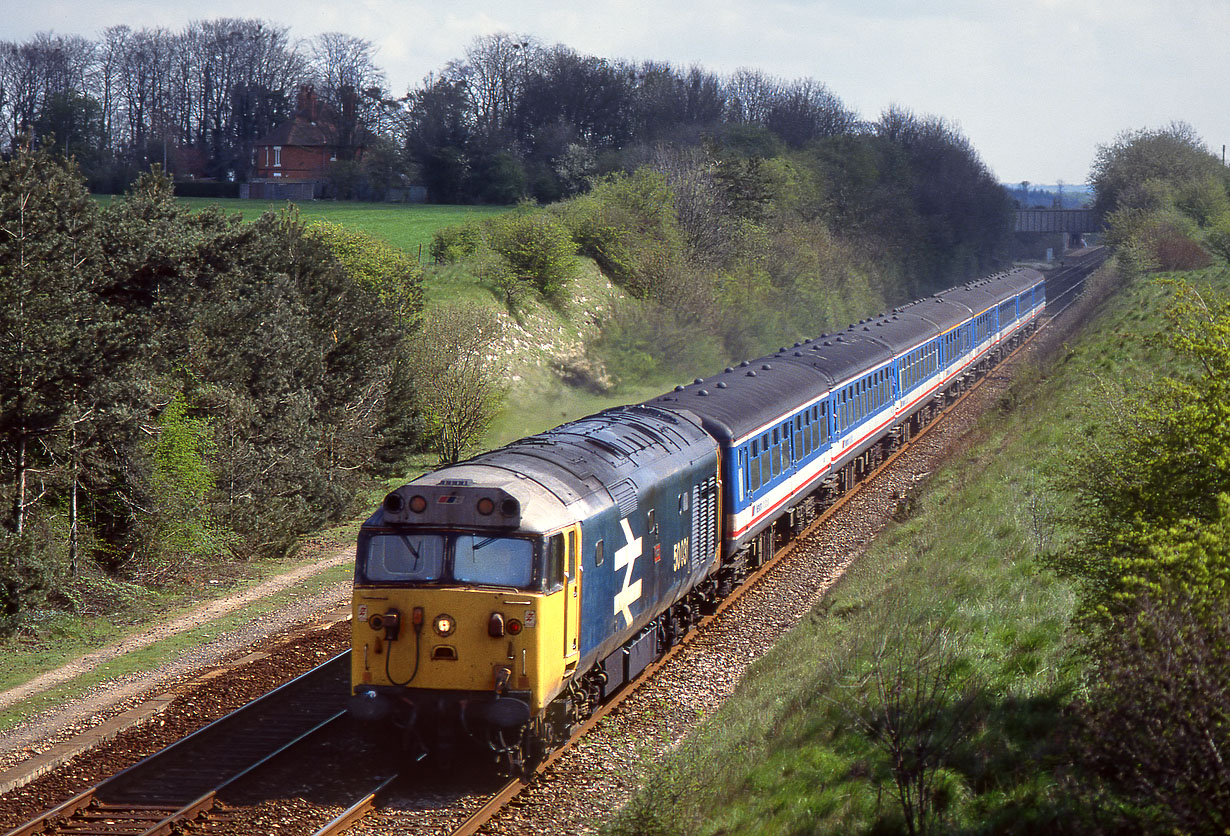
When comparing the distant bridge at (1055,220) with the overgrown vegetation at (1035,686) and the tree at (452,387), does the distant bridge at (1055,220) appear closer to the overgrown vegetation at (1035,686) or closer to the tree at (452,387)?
the tree at (452,387)

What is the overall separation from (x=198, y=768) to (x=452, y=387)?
2158cm

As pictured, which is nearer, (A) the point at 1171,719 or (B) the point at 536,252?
(A) the point at 1171,719

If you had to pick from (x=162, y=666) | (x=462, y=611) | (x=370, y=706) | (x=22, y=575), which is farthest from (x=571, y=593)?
(x=22, y=575)

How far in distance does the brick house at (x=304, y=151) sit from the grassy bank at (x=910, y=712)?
234 ft

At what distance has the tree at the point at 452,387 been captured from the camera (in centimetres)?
3366

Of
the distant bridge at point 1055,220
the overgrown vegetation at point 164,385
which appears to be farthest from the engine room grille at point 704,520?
the distant bridge at point 1055,220

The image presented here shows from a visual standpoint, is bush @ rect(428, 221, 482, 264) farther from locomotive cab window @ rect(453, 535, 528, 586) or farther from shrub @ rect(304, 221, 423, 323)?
locomotive cab window @ rect(453, 535, 528, 586)

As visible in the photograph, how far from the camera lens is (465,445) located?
34312 mm

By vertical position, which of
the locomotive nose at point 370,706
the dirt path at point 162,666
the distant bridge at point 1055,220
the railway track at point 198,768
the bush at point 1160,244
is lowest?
the dirt path at point 162,666

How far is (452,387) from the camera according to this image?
1328 inches

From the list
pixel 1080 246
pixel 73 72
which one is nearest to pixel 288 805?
pixel 73 72

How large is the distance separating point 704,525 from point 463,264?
110 feet

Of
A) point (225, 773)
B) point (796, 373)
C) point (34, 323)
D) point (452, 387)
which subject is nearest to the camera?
point (225, 773)

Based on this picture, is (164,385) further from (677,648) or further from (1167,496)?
(1167,496)
